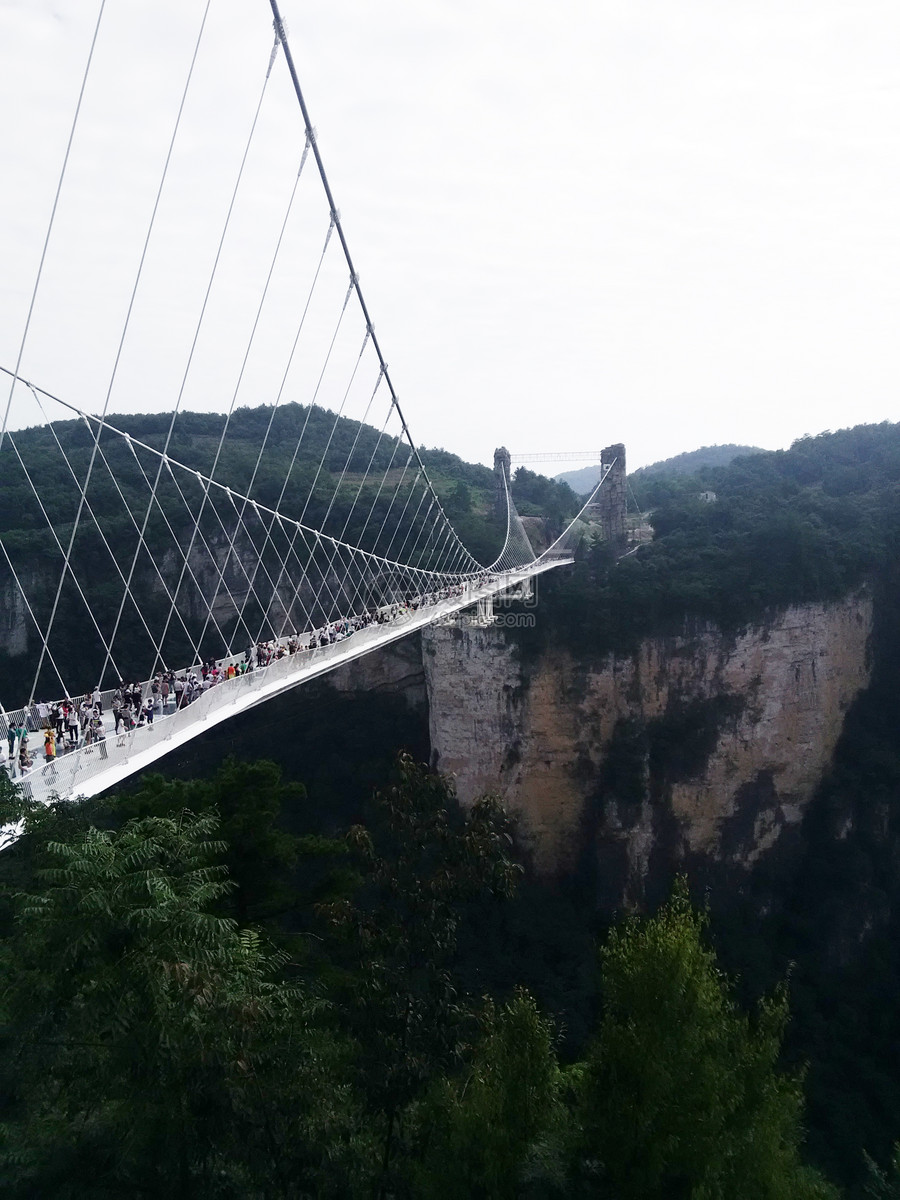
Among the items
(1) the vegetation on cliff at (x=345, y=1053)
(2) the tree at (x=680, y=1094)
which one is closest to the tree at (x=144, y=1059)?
(1) the vegetation on cliff at (x=345, y=1053)

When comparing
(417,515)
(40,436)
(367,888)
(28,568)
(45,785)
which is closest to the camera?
(45,785)

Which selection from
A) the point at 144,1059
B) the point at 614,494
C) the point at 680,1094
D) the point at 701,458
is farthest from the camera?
the point at 701,458

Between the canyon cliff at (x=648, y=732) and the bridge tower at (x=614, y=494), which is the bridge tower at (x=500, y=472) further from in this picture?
the canyon cliff at (x=648, y=732)

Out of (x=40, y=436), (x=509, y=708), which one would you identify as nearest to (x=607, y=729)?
(x=509, y=708)

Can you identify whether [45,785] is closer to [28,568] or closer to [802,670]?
[802,670]

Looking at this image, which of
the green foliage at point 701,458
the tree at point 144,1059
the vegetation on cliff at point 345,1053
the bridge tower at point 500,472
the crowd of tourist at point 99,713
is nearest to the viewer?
the tree at point 144,1059

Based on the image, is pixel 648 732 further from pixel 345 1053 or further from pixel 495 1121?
pixel 345 1053

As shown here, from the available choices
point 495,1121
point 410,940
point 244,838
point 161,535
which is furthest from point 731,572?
point 161,535
